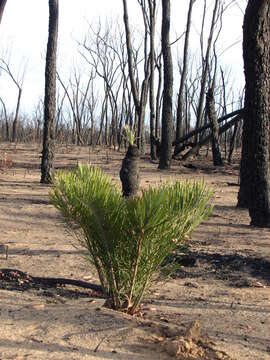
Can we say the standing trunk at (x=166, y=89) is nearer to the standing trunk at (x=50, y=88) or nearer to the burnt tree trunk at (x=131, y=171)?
the standing trunk at (x=50, y=88)

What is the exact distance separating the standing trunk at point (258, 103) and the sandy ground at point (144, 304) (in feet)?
1.25

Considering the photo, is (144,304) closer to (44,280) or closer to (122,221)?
(44,280)

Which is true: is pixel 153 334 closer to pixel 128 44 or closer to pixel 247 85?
pixel 247 85

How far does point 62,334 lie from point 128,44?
13.2 meters

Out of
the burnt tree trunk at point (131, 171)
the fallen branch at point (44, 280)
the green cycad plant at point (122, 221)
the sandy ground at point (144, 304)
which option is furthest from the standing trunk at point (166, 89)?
the green cycad plant at point (122, 221)

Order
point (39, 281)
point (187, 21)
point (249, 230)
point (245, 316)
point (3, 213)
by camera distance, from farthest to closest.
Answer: point (187, 21), point (3, 213), point (249, 230), point (39, 281), point (245, 316)

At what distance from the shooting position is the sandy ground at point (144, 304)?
105 inches

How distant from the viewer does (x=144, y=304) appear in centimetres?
378

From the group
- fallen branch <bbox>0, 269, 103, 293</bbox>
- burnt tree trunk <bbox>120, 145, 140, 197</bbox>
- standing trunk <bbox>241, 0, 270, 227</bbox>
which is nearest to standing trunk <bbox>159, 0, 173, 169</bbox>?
burnt tree trunk <bbox>120, 145, 140, 197</bbox>

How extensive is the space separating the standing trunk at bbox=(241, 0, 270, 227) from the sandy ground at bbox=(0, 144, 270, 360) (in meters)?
0.38

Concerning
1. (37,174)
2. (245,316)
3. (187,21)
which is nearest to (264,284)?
(245,316)

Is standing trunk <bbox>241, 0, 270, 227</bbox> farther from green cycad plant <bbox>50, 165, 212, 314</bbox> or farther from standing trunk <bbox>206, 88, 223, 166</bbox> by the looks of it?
standing trunk <bbox>206, 88, 223, 166</bbox>

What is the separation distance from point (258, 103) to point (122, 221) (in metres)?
4.24

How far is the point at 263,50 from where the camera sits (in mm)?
6719
